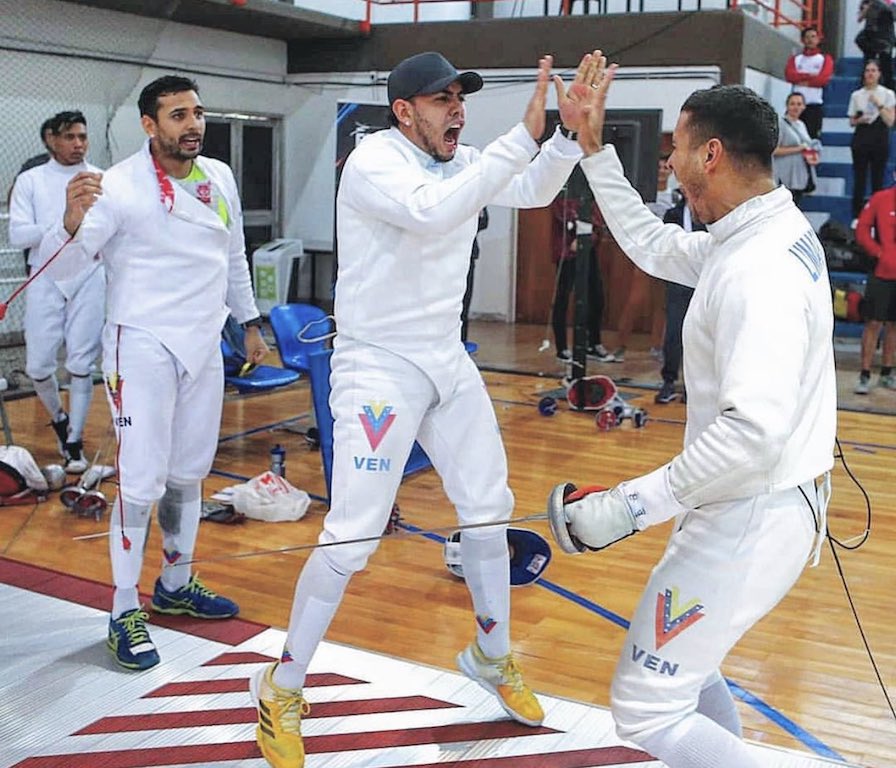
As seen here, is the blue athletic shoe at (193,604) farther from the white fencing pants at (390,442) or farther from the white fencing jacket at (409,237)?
the white fencing jacket at (409,237)

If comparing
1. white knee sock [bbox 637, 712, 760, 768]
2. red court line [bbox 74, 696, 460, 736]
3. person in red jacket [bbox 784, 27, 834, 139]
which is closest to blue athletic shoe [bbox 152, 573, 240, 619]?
red court line [bbox 74, 696, 460, 736]

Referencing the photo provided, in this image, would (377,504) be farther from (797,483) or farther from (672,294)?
(672,294)

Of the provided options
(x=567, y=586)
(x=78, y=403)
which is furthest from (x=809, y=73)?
(x=567, y=586)

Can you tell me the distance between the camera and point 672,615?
2133mm

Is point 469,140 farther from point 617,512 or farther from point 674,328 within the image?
point 617,512

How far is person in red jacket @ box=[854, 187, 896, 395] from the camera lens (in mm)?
7918

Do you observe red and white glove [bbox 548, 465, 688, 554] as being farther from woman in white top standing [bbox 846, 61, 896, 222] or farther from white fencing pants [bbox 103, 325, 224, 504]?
woman in white top standing [bbox 846, 61, 896, 222]

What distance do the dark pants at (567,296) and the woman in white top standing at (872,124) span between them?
8.90ft

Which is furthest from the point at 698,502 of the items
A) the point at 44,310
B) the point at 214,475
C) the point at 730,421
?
the point at 44,310

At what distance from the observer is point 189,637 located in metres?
3.65

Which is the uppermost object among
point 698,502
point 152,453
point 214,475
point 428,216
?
point 428,216

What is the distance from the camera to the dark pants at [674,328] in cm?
745

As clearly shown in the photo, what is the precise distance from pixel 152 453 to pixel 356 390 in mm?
880

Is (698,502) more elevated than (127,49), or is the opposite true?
(127,49)
